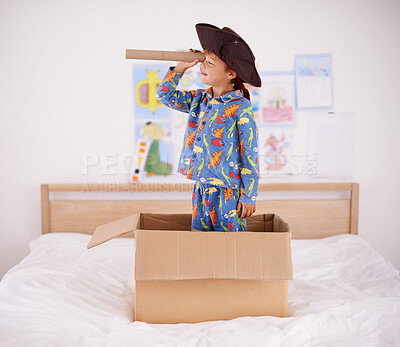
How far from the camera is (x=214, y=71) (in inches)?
56.0

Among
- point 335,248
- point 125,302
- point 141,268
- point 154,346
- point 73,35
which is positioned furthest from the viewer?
point 73,35

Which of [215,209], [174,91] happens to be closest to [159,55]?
[174,91]

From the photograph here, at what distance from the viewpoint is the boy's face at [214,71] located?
1416 millimetres

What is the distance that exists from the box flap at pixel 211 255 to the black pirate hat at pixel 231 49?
1.84 feet

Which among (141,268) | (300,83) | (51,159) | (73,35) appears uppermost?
(73,35)

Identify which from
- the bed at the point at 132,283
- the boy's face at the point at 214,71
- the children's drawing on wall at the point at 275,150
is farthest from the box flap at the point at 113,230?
the children's drawing on wall at the point at 275,150

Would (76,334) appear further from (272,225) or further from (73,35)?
(73,35)

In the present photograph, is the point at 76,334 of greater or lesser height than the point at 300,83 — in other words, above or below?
below

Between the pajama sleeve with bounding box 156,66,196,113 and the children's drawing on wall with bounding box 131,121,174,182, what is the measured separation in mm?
707

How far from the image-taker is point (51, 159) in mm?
2242

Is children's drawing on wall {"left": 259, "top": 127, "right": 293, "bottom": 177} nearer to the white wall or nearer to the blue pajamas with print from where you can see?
the white wall

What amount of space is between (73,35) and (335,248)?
70.7 inches

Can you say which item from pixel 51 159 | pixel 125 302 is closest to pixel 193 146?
pixel 125 302

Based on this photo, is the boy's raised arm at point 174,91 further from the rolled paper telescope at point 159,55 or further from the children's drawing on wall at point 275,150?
the children's drawing on wall at point 275,150
